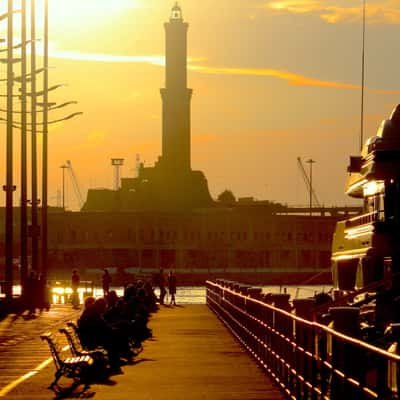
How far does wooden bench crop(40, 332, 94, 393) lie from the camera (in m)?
24.0

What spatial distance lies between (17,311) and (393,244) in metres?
37.9

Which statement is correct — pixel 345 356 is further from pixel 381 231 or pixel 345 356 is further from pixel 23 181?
pixel 23 181

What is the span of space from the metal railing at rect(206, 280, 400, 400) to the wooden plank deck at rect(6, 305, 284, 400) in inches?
17.6

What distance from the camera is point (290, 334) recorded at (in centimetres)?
2172

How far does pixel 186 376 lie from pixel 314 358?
806 centimetres

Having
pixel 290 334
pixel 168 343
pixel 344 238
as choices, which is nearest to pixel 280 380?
pixel 290 334

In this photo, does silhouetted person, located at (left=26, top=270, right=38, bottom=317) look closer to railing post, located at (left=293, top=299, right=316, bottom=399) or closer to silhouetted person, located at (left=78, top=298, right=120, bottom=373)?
silhouetted person, located at (left=78, top=298, right=120, bottom=373)

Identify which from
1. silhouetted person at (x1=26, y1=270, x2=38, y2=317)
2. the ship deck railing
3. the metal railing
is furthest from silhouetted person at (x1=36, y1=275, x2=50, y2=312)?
the metal railing

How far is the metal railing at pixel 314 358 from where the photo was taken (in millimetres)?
12211

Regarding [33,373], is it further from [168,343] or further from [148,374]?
[168,343]

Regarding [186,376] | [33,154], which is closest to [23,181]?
[33,154]

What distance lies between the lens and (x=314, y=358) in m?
18.0

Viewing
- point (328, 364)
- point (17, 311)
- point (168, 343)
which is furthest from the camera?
point (17, 311)

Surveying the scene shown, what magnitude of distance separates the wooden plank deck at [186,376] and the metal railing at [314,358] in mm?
447
